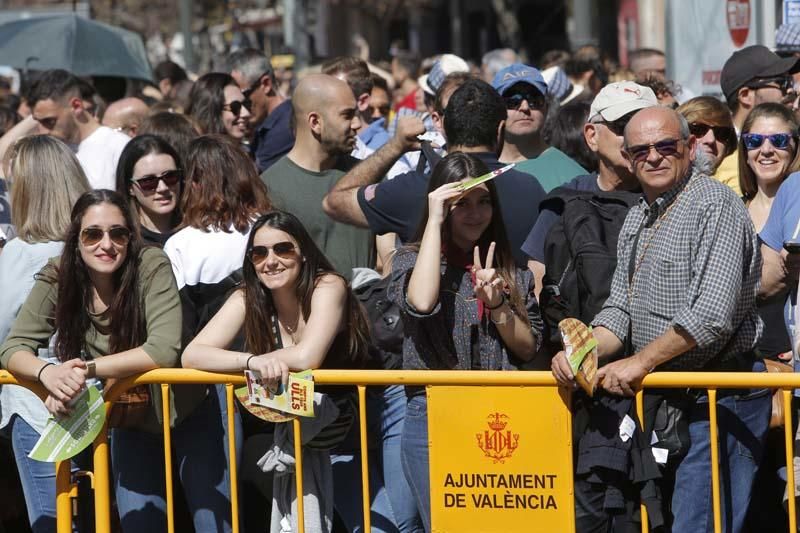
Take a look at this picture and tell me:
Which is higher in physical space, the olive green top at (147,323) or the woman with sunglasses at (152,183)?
the woman with sunglasses at (152,183)

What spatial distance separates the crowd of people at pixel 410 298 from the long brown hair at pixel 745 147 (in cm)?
2

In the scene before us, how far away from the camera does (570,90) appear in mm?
9211

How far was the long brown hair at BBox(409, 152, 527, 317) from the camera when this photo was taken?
16.5 feet

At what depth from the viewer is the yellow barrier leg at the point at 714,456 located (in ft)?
15.1

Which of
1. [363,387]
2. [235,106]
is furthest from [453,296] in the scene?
[235,106]

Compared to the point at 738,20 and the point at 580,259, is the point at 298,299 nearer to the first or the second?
the point at 580,259

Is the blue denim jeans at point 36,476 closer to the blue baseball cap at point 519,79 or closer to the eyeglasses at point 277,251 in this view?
the eyeglasses at point 277,251

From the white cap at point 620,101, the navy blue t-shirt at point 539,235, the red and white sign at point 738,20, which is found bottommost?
the navy blue t-shirt at point 539,235

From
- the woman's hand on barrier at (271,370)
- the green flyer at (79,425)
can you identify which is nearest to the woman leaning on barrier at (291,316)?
the woman's hand on barrier at (271,370)

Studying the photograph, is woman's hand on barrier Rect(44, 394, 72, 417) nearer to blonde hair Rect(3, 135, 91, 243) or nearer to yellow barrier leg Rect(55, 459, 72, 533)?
yellow barrier leg Rect(55, 459, 72, 533)

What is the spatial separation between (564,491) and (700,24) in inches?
224

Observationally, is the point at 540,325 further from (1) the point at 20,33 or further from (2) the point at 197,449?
(1) the point at 20,33

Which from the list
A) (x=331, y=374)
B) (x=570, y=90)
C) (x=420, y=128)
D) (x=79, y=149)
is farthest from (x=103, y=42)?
(x=331, y=374)

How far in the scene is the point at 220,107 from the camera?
8.77 metres
